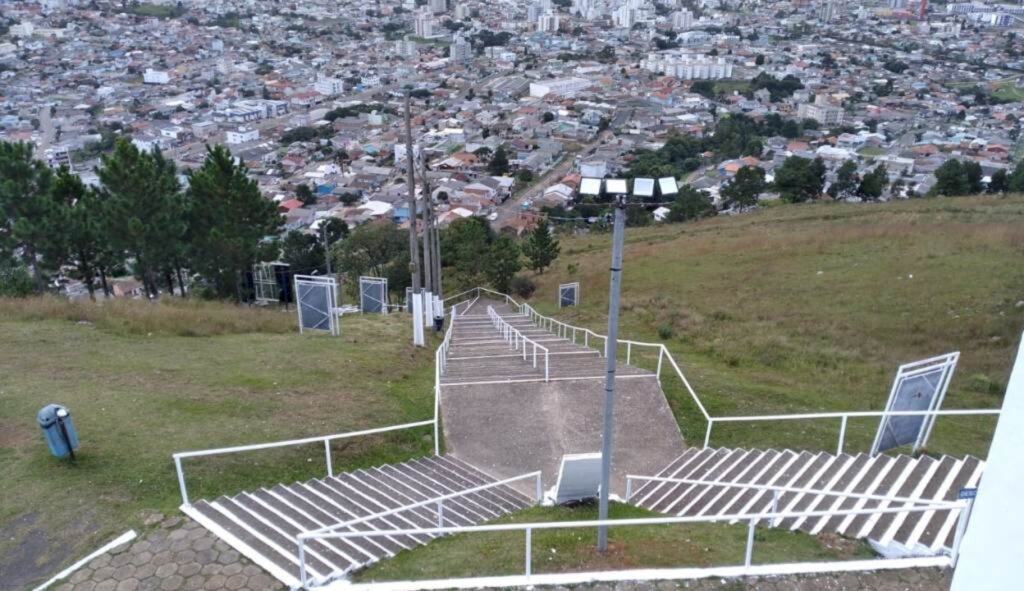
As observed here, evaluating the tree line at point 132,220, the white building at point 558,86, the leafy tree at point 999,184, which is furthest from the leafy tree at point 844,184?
the white building at point 558,86

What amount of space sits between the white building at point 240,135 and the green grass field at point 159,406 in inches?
2635

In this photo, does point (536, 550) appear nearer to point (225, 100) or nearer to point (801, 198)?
point (801, 198)

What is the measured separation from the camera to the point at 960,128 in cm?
7031

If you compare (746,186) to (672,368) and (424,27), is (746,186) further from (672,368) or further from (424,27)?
(424,27)

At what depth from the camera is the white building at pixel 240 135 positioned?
7575 cm

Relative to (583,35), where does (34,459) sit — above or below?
below

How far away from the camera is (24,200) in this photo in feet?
59.1

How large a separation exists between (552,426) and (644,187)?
248 inches

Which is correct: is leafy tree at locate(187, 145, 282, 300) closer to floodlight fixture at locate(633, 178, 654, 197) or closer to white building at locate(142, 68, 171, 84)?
floodlight fixture at locate(633, 178, 654, 197)

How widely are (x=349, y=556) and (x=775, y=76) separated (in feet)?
378

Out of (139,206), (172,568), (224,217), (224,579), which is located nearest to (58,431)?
(172,568)

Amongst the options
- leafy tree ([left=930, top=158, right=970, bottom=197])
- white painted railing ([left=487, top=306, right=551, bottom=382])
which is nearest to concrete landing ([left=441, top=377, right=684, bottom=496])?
white painted railing ([left=487, top=306, right=551, bottom=382])

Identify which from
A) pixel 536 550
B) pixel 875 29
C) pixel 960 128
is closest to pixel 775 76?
pixel 960 128

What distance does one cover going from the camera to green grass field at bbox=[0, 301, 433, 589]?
7107mm
